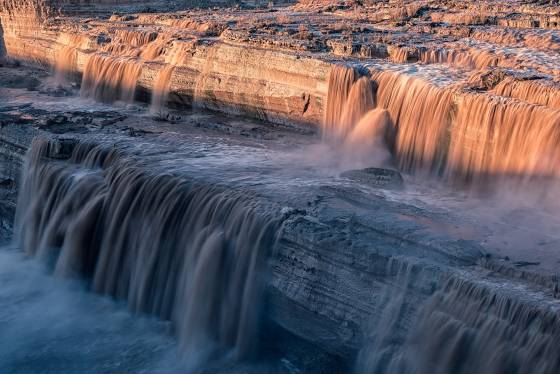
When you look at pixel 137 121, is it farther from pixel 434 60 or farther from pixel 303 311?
pixel 303 311

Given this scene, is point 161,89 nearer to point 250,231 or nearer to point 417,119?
point 417,119

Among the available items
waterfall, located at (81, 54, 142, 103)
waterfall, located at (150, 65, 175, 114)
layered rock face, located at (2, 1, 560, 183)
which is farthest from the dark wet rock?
waterfall, located at (81, 54, 142, 103)

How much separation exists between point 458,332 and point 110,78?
1298 centimetres

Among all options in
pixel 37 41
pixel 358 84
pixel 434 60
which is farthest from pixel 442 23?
pixel 37 41

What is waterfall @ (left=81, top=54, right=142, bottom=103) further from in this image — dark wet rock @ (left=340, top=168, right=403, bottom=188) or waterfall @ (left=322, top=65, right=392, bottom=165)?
dark wet rock @ (left=340, top=168, right=403, bottom=188)

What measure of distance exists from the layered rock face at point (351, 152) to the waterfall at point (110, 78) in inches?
1.8

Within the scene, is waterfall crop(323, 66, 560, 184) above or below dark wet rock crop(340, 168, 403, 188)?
above

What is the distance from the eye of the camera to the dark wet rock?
13070 mm

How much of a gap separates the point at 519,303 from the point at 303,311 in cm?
280

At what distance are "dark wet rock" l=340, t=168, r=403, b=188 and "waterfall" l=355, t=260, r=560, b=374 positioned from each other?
337 cm

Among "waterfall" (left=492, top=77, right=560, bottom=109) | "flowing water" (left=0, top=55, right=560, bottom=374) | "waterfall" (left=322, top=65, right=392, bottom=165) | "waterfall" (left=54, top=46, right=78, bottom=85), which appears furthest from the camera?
"waterfall" (left=54, top=46, right=78, bottom=85)

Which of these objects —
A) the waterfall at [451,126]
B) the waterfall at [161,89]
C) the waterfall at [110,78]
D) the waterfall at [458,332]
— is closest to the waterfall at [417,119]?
the waterfall at [451,126]

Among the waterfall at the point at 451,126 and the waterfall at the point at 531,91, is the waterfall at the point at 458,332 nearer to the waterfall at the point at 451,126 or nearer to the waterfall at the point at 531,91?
the waterfall at the point at 451,126

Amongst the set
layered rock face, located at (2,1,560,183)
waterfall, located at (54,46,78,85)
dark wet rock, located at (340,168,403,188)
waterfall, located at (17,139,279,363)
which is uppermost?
layered rock face, located at (2,1,560,183)
